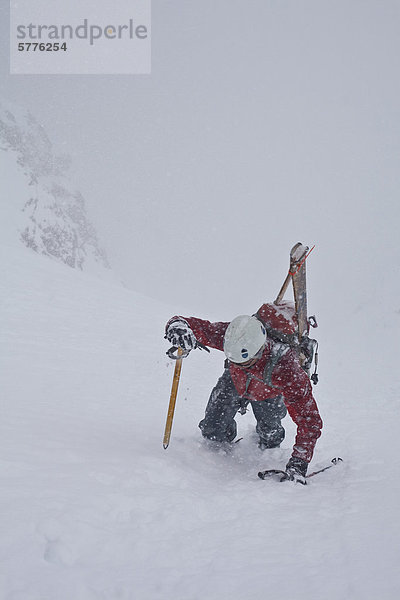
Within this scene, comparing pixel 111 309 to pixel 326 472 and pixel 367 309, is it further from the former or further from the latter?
pixel 367 309

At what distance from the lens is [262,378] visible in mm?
3457

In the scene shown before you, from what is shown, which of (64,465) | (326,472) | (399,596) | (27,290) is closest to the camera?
(399,596)

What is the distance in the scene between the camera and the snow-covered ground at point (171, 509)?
1744mm

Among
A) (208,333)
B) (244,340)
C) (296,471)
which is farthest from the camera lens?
(208,333)

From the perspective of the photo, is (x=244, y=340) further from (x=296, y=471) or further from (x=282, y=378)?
(x=296, y=471)

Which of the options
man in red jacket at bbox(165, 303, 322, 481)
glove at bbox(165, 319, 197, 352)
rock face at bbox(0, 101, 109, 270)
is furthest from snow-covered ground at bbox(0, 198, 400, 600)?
rock face at bbox(0, 101, 109, 270)

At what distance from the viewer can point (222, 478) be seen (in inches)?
129

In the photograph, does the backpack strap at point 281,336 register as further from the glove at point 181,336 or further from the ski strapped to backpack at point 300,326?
the glove at point 181,336

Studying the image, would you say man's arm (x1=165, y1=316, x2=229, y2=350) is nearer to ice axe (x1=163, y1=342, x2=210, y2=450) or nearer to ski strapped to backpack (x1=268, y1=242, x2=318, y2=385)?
ice axe (x1=163, y1=342, x2=210, y2=450)

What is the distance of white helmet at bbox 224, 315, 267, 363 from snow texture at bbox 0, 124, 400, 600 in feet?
3.42

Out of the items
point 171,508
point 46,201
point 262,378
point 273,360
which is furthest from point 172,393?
point 46,201

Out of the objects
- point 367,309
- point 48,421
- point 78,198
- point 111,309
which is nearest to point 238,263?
point 78,198

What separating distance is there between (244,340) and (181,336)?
2.21ft

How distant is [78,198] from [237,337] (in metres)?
57.8
